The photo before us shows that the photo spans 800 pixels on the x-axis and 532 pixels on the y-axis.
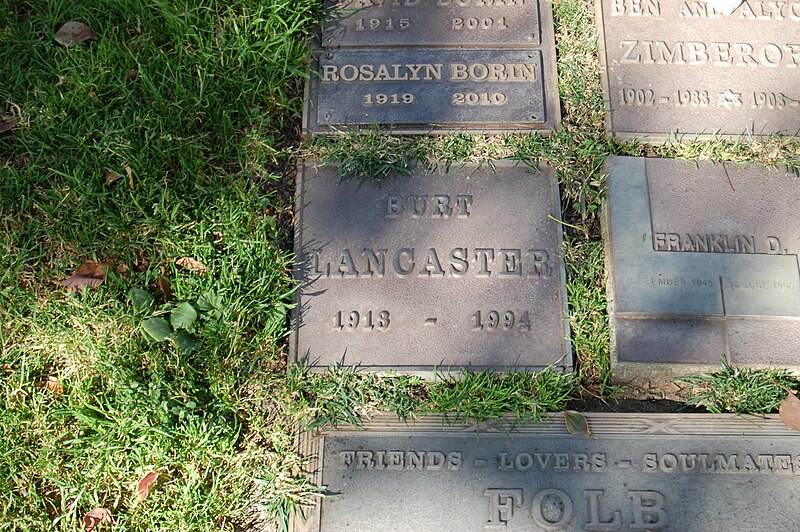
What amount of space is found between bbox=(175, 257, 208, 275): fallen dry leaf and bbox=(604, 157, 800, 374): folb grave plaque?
1534mm

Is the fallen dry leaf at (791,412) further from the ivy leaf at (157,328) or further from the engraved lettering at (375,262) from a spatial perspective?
the ivy leaf at (157,328)

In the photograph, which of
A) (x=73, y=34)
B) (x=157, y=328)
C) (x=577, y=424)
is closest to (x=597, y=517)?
(x=577, y=424)

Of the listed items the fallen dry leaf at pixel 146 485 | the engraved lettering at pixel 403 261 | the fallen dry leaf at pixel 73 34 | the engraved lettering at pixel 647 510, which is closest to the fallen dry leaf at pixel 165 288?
the fallen dry leaf at pixel 146 485

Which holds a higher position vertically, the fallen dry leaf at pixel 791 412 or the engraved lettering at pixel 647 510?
the fallen dry leaf at pixel 791 412

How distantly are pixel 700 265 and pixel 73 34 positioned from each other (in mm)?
2708

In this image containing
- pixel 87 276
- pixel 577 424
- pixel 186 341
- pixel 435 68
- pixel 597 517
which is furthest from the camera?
pixel 435 68

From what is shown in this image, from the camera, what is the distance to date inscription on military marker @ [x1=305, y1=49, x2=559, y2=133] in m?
2.58

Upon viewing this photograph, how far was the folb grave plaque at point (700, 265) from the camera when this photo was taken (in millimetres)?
2273

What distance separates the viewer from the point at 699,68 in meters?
2.66

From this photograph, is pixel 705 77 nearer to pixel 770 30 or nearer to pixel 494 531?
pixel 770 30

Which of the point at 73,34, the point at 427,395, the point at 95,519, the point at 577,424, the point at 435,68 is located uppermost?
the point at 73,34

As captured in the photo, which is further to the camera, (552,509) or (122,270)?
(122,270)

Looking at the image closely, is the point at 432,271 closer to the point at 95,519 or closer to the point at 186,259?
the point at 186,259

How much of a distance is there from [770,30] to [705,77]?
41 centimetres
